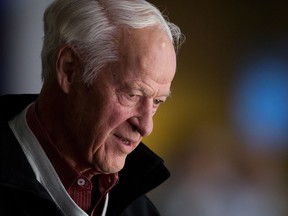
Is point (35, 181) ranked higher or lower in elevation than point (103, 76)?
lower

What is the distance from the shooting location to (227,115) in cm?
206

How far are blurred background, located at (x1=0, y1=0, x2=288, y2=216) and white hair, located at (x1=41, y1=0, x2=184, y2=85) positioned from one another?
34.3 inches

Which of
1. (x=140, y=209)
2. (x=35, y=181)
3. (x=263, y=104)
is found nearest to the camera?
(x=35, y=181)

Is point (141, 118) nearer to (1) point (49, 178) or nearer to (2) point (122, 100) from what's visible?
(2) point (122, 100)

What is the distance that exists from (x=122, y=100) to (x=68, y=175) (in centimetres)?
20

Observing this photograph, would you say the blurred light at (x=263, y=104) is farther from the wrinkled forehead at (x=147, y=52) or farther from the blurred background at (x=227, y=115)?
the wrinkled forehead at (x=147, y=52)

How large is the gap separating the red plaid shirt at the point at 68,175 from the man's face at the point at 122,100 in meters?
0.04

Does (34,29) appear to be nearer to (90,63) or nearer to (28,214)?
(90,63)

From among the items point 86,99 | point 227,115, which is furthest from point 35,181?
point 227,115

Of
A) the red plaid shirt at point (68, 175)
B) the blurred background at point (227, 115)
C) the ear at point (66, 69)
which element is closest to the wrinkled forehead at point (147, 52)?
the ear at point (66, 69)

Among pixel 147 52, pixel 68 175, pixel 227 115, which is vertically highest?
pixel 147 52

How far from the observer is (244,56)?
80.4 inches

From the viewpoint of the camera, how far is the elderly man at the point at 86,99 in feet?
3.62

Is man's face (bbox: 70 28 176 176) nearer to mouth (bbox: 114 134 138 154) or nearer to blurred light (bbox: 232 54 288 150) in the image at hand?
mouth (bbox: 114 134 138 154)
